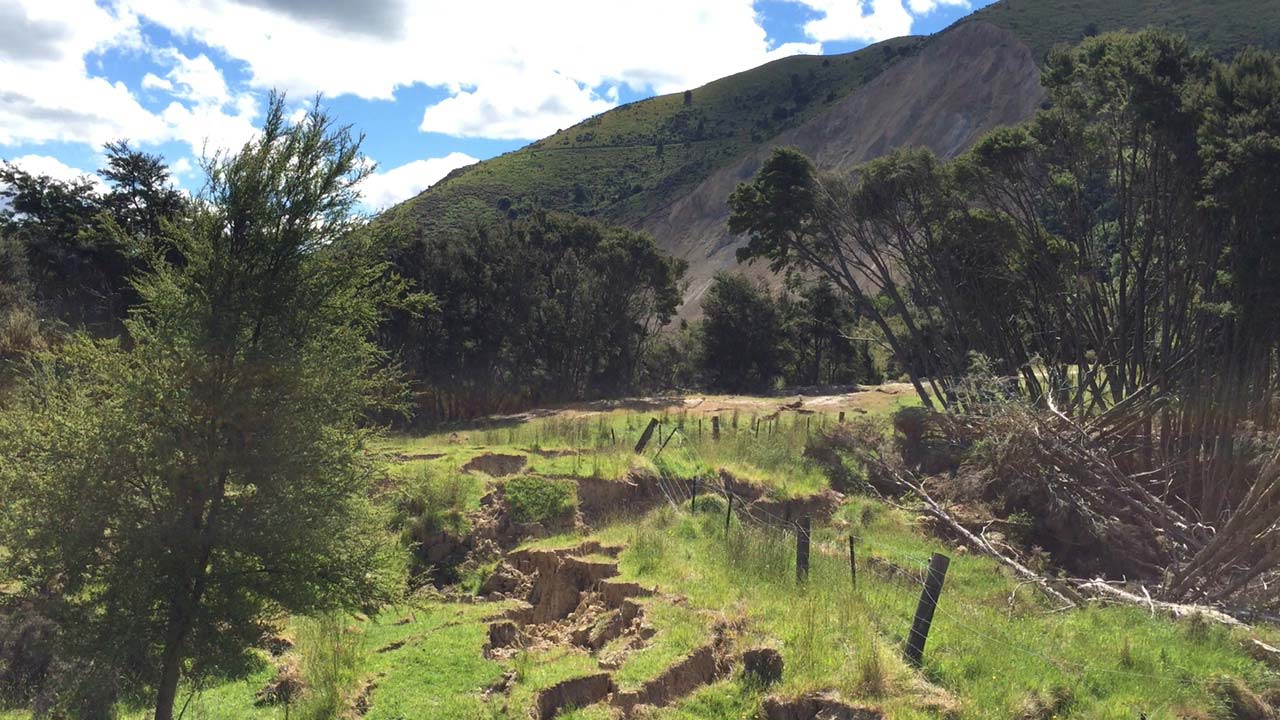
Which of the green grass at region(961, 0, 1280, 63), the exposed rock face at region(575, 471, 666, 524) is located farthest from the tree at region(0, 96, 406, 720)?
the green grass at region(961, 0, 1280, 63)

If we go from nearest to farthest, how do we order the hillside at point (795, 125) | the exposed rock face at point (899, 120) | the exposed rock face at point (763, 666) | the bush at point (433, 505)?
the exposed rock face at point (763, 666), the bush at point (433, 505), the exposed rock face at point (899, 120), the hillside at point (795, 125)

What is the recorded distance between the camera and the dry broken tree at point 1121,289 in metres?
14.6

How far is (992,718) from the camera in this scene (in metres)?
6.76

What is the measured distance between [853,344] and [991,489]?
101 ft

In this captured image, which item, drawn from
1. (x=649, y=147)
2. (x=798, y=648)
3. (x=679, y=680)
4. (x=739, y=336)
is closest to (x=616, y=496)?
(x=679, y=680)

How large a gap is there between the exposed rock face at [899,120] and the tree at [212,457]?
61.2 metres

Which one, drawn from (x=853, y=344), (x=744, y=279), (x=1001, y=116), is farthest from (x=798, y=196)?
(x=1001, y=116)

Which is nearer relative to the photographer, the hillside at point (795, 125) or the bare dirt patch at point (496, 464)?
the bare dirt patch at point (496, 464)

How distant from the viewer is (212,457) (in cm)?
699

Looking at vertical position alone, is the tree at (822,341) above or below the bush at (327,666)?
above

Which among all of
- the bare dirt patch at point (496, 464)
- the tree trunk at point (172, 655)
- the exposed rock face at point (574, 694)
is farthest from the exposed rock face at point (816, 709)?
the bare dirt patch at point (496, 464)

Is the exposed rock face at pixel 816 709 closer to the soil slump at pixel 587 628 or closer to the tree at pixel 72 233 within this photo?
the soil slump at pixel 587 628

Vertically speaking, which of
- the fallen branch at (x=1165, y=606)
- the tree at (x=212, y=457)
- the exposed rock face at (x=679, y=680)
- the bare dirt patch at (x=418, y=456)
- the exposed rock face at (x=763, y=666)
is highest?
the tree at (x=212, y=457)

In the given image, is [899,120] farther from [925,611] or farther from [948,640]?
[925,611]
